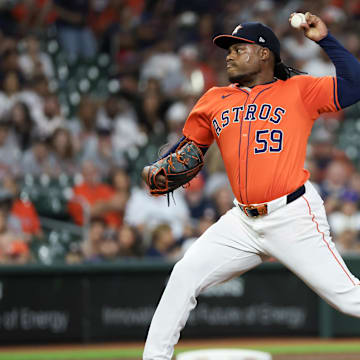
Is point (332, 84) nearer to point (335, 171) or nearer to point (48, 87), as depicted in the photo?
point (335, 171)

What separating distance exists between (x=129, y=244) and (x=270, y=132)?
3.88 m

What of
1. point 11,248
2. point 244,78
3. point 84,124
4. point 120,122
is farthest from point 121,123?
point 244,78

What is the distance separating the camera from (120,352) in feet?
22.8

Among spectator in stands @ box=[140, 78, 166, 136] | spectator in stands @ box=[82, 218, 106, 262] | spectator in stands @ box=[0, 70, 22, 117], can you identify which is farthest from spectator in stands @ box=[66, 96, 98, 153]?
spectator in stands @ box=[82, 218, 106, 262]

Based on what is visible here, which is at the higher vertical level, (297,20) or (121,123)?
(297,20)

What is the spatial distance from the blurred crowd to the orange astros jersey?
3.60m

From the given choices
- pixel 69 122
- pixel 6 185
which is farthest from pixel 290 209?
pixel 69 122

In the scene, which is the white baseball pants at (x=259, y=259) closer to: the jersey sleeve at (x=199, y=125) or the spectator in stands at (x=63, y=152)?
the jersey sleeve at (x=199, y=125)

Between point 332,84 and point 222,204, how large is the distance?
4.14 metres

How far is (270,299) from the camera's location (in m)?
7.47

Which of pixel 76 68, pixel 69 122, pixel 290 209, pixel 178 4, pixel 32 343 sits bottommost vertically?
pixel 32 343

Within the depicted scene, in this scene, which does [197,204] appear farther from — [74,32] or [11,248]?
[74,32]

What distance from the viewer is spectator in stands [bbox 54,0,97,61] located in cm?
1056

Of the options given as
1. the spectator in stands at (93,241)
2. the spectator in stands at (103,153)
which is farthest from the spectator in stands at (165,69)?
the spectator in stands at (93,241)
